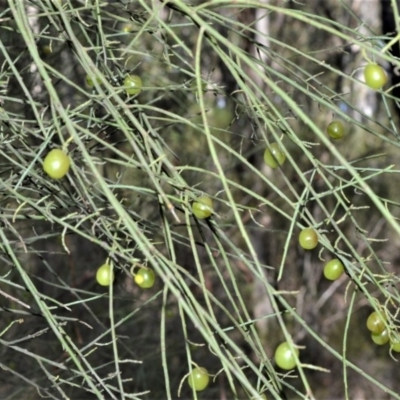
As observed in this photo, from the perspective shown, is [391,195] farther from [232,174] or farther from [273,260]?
[232,174]

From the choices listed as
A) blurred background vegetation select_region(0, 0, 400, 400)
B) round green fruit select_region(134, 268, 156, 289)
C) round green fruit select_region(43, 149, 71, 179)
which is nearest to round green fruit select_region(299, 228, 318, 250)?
blurred background vegetation select_region(0, 0, 400, 400)

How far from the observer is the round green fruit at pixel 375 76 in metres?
0.72

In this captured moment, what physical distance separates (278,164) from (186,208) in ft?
0.40

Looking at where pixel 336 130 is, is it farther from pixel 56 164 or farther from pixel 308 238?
pixel 56 164

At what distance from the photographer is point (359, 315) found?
439 centimetres

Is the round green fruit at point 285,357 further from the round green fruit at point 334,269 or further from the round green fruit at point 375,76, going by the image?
the round green fruit at point 375,76

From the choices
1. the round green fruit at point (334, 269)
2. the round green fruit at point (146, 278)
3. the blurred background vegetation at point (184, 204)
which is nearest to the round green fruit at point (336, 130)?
the blurred background vegetation at point (184, 204)

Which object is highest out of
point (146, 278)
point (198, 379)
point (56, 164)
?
point (56, 164)

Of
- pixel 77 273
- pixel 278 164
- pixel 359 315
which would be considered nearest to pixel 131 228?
pixel 278 164

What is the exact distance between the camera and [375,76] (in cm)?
72

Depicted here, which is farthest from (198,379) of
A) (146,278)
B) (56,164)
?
(56,164)

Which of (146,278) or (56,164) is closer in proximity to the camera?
(56,164)

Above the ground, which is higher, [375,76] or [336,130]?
[375,76]

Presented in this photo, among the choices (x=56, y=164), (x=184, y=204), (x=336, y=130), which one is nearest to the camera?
(x=56, y=164)
